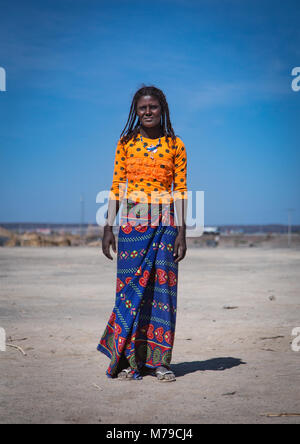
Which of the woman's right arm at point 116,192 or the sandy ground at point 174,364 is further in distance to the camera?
the woman's right arm at point 116,192

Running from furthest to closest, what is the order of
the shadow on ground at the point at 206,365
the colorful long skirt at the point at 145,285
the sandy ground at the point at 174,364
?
the shadow on ground at the point at 206,365
the colorful long skirt at the point at 145,285
the sandy ground at the point at 174,364

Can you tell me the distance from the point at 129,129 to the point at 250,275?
1104cm

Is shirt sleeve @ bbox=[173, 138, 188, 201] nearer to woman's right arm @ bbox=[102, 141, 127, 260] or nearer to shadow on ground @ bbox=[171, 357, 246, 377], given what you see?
woman's right arm @ bbox=[102, 141, 127, 260]

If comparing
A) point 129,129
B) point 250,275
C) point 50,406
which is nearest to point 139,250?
point 129,129

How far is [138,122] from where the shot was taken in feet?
15.8

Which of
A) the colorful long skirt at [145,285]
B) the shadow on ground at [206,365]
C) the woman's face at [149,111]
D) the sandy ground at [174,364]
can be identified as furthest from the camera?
the shadow on ground at [206,365]

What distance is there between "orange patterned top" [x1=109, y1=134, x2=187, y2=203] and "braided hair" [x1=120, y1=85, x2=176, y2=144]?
52 mm

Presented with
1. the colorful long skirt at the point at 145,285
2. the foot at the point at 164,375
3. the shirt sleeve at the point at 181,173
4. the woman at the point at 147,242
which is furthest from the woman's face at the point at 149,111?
the foot at the point at 164,375

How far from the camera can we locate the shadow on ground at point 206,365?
502 centimetres

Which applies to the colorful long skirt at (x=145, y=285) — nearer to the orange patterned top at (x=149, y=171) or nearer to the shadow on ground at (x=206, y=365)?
the orange patterned top at (x=149, y=171)

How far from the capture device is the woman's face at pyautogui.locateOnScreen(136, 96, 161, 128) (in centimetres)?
467

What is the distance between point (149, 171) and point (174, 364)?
6.13 ft

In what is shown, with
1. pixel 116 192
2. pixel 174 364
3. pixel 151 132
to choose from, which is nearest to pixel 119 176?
pixel 116 192

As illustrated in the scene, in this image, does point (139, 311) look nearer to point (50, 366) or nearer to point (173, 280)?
point (173, 280)
